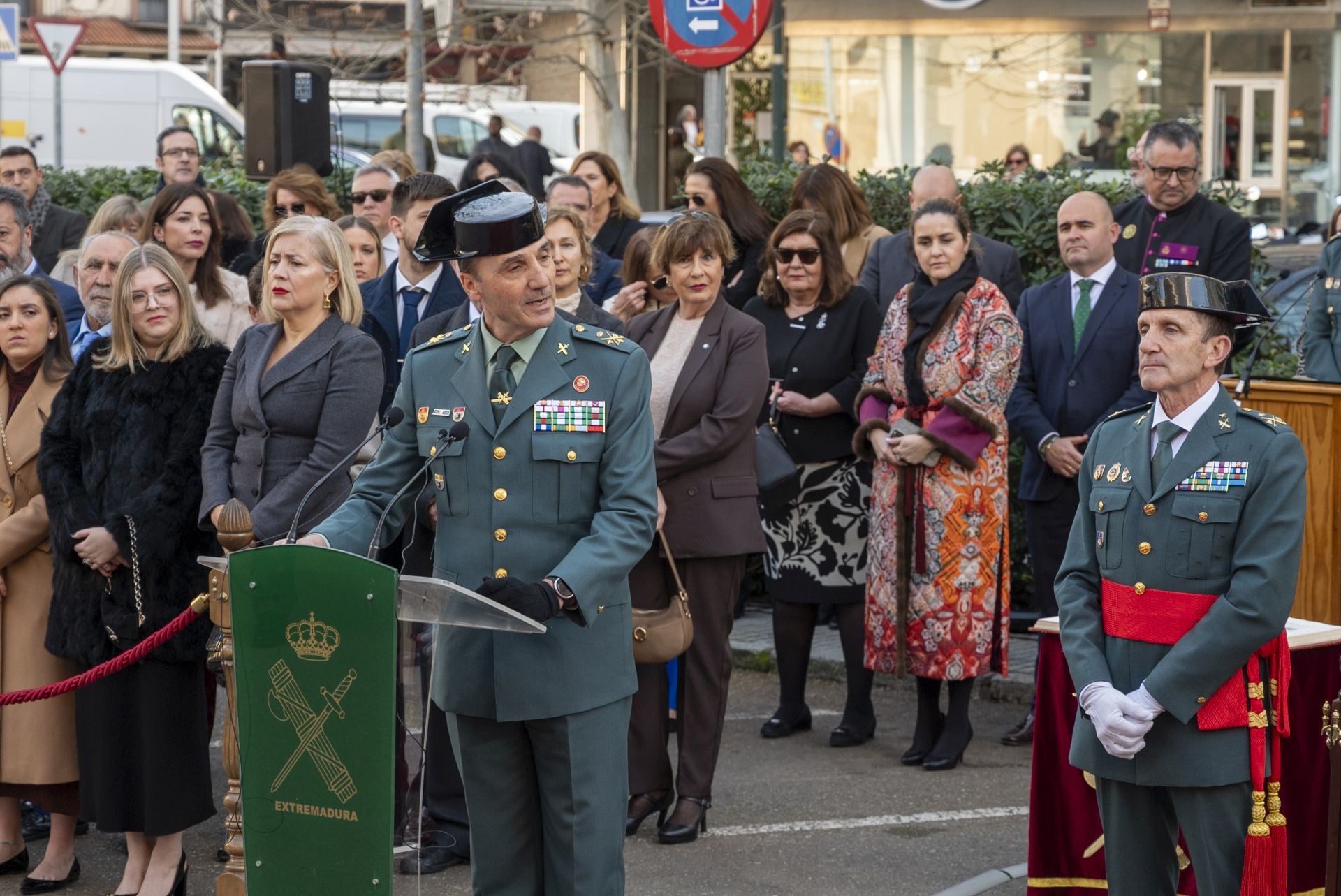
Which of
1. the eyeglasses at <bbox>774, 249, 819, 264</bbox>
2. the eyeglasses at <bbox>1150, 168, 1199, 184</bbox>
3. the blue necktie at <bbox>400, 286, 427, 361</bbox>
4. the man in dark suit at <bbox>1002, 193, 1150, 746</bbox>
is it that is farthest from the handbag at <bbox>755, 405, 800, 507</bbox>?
the eyeglasses at <bbox>1150, 168, 1199, 184</bbox>

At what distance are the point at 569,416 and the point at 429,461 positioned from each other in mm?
326

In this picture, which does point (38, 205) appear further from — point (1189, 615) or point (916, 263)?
point (1189, 615)

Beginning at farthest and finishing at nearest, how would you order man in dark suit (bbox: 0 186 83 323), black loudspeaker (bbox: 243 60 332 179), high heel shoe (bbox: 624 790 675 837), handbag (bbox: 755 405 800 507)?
1. black loudspeaker (bbox: 243 60 332 179)
2. man in dark suit (bbox: 0 186 83 323)
3. handbag (bbox: 755 405 800 507)
4. high heel shoe (bbox: 624 790 675 837)

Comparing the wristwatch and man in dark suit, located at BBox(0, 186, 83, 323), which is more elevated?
man in dark suit, located at BBox(0, 186, 83, 323)

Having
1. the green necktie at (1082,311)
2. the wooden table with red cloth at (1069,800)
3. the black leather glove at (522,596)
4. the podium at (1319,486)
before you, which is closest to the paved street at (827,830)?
the wooden table with red cloth at (1069,800)

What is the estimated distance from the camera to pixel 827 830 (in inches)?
232

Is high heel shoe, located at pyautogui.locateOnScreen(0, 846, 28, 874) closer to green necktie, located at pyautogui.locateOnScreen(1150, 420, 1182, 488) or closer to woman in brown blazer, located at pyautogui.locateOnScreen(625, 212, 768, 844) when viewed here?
woman in brown blazer, located at pyautogui.locateOnScreen(625, 212, 768, 844)

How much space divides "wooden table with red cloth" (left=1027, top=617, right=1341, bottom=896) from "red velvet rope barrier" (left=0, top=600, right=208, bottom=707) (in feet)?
8.04

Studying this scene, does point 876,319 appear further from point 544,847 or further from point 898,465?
point 544,847

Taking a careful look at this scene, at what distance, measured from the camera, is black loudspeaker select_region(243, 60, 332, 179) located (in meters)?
10.8

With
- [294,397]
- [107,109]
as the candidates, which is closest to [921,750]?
[294,397]

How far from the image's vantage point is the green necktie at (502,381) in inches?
149

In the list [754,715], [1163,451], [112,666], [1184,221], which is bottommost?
[754,715]

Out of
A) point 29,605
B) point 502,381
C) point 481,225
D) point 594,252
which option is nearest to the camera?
point 481,225
